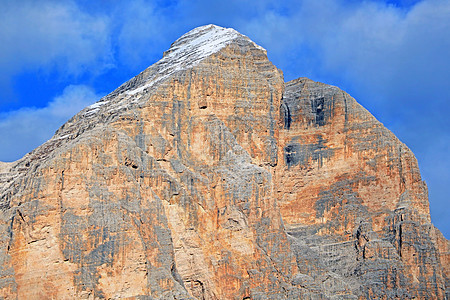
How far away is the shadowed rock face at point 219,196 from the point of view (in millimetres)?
131875

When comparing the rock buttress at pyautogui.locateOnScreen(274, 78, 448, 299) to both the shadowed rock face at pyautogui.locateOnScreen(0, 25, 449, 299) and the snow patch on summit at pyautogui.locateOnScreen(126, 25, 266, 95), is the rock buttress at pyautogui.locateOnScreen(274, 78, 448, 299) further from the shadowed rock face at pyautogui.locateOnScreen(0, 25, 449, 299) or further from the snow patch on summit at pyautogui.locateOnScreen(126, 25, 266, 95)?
the snow patch on summit at pyautogui.locateOnScreen(126, 25, 266, 95)

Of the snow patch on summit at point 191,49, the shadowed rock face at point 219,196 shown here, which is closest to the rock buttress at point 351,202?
the shadowed rock face at point 219,196

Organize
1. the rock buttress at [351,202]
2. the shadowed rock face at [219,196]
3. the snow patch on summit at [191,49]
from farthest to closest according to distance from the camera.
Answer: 1. the snow patch on summit at [191,49]
2. the rock buttress at [351,202]
3. the shadowed rock face at [219,196]

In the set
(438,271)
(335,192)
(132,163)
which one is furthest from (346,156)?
(132,163)

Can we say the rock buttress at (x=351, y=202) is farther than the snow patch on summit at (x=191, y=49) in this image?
No

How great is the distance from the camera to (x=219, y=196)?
145 m

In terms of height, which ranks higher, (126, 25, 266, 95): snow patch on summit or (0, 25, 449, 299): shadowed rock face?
(126, 25, 266, 95): snow patch on summit

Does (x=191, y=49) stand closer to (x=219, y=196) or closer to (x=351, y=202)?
(x=219, y=196)

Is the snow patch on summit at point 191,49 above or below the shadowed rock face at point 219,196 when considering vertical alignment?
above

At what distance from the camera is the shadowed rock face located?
13188cm

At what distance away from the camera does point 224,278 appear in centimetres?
14150

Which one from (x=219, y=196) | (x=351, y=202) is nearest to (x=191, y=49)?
(x=219, y=196)

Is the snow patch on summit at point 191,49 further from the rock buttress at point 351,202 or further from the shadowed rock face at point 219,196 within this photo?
the rock buttress at point 351,202

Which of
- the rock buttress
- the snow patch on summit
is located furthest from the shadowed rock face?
the snow patch on summit
